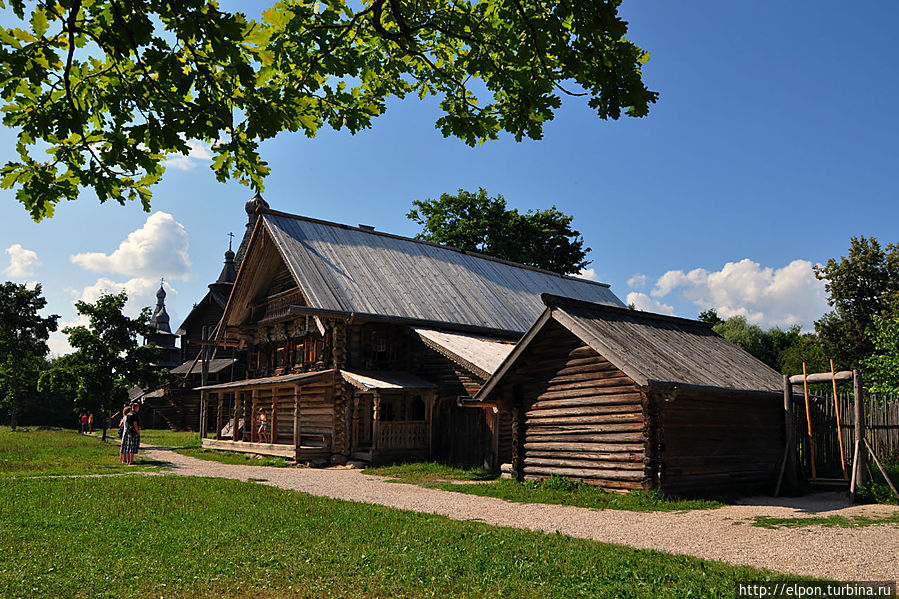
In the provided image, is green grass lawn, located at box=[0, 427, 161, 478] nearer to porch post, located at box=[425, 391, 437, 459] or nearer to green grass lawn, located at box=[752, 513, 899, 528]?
porch post, located at box=[425, 391, 437, 459]

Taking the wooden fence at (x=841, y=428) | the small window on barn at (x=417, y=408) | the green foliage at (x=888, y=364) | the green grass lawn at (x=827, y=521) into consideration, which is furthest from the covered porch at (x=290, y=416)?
the green foliage at (x=888, y=364)

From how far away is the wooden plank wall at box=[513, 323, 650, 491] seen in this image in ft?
47.9

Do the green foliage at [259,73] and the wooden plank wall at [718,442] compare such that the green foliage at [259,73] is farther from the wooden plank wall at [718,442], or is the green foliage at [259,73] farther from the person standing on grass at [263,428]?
the person standing on grass at [263,428]

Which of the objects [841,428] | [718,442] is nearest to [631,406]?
[718,442]

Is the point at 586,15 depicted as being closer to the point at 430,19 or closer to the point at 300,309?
the point at 430,19

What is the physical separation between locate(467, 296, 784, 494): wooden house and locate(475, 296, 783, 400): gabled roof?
4cm

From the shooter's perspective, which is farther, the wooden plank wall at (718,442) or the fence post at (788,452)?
the fence post at (788,452)

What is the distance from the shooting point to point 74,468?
63.2 feet

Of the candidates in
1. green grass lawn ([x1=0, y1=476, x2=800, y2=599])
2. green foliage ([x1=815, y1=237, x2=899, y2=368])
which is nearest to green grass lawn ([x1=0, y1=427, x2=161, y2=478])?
green grass lawn ([x1=0, y1=476, x2=800, y2=599])

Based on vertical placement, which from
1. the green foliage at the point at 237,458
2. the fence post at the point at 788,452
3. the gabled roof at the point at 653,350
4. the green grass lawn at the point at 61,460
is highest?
the gabled roof at the point at 653,350

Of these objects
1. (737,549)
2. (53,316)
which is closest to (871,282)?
(737,549)

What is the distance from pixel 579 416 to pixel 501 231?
118 ft

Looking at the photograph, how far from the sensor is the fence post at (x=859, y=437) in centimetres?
1409

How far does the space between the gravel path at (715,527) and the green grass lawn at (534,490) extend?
0.52 metres
